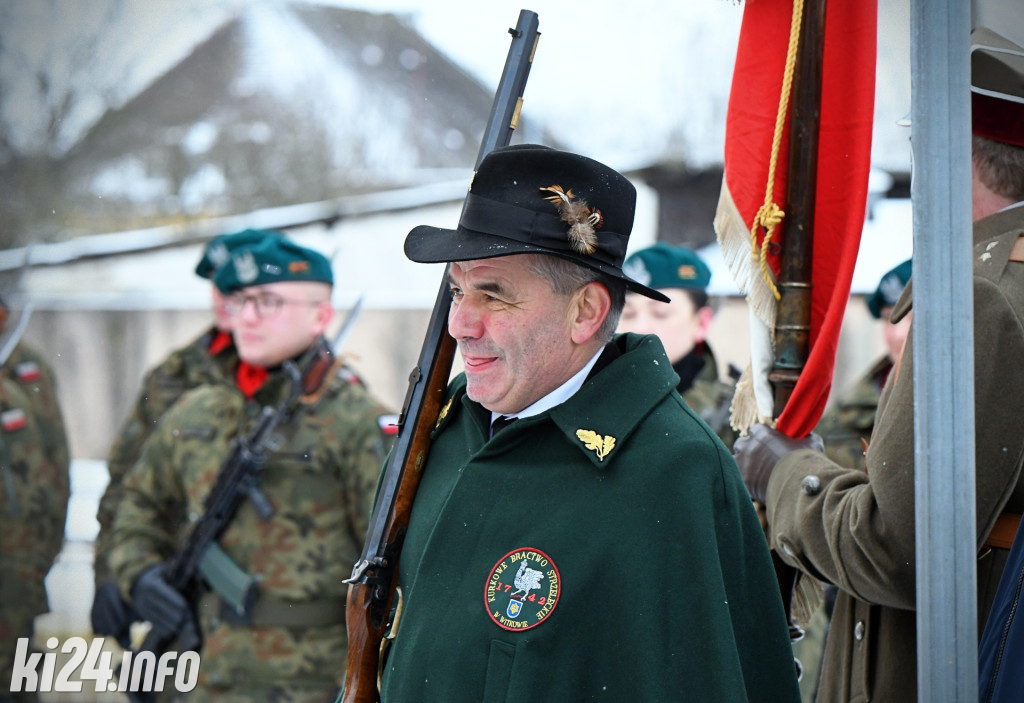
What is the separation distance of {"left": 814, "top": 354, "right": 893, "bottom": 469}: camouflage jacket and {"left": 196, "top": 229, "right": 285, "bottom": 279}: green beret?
132 inches

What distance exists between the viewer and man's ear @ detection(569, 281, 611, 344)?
224 cm

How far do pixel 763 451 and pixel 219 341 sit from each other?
4650 mm

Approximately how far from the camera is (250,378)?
5273 mm

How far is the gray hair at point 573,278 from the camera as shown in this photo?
7.29 ft

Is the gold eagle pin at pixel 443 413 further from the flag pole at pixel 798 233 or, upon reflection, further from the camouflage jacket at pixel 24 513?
the camouflage jacket at pixel 24 513

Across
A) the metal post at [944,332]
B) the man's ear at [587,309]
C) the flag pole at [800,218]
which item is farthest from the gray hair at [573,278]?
the metal post at [944,332]

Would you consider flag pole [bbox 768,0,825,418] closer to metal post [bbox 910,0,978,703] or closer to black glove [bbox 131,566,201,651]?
metal post [bbox 910,0,978,703]

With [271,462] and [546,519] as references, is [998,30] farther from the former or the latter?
[271,462]

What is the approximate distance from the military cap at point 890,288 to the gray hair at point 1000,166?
3373mm

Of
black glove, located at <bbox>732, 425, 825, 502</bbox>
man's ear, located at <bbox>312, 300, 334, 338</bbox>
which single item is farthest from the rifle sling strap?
black glove, located at <bbox>732, 425, 825, 502</bbox>

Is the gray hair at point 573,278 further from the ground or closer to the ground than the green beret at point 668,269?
closer to the ground

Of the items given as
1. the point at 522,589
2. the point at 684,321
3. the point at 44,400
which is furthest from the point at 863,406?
the point at 44,400

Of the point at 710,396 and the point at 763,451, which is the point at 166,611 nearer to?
the point at 710,396
